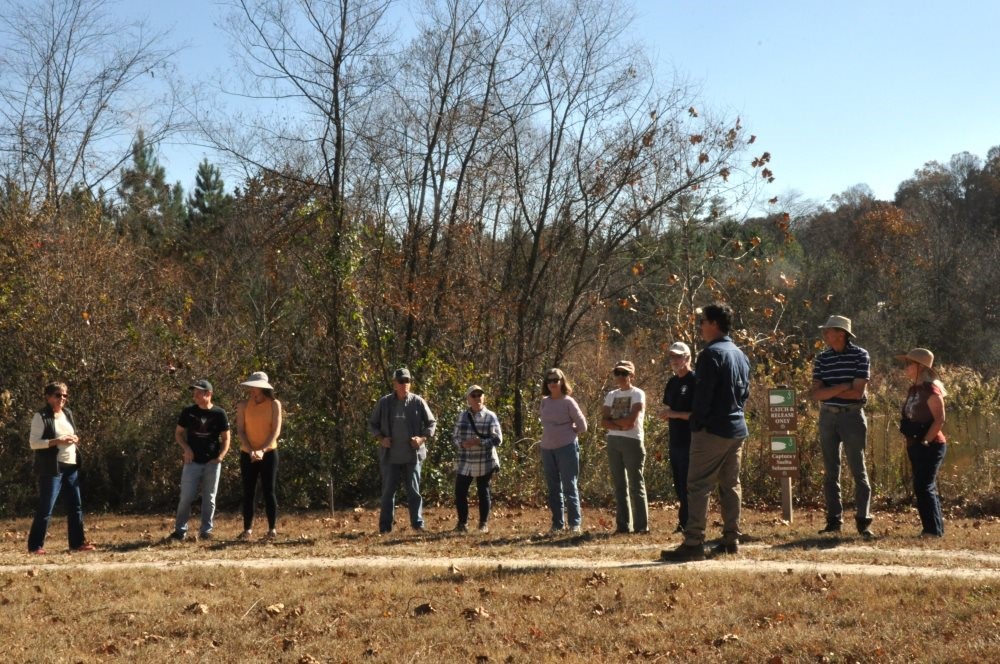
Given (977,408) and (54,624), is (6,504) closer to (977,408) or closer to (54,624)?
(54,624)

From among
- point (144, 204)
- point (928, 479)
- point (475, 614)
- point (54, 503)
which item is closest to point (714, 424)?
point (475, 614)

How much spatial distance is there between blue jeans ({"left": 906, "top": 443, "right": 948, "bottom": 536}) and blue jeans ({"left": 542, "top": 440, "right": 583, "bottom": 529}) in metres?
3.47

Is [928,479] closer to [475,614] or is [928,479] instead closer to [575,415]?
[575,415]

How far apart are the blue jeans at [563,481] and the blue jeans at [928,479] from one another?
3.47 metres

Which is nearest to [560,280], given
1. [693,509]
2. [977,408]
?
[977,408]

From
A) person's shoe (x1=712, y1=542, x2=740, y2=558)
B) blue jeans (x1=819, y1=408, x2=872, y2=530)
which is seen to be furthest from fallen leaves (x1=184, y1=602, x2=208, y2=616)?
blue jeans (x1=819, y1=408, x2=872, y2=530)

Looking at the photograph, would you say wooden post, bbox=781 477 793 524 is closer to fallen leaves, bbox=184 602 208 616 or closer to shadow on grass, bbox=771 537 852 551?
shadow on grass, bbox=771 537 852 551

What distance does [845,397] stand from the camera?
10414 mm

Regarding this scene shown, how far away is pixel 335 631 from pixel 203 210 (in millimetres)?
41413

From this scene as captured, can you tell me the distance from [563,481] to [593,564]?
2.80m

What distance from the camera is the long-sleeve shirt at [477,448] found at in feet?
40.4

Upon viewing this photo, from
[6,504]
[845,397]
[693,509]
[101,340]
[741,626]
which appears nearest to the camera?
[741,626]

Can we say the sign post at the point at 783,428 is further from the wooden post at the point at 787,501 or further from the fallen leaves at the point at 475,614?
the fallen leaves at the point at 475,614

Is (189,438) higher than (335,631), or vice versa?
(189,438)
